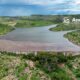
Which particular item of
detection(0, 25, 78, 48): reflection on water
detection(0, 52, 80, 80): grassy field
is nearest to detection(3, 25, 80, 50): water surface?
detection(0, 25, 78, 48): reflection on water

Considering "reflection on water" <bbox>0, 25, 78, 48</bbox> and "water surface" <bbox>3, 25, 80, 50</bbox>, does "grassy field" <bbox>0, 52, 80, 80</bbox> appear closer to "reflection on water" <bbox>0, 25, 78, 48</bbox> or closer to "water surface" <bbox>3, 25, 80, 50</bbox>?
"water surface" <bbox>3, 25, 80, 50</bbox>

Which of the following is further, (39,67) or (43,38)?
(43,38)

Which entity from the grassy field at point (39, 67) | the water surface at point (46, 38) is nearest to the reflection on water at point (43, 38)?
the water surface at point (46, 38)

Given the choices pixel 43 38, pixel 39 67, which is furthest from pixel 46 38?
pixel 39 67

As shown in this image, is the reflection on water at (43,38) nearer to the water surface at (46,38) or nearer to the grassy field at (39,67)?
the water surface at (46,38)

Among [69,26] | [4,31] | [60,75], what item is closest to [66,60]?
[60,75]

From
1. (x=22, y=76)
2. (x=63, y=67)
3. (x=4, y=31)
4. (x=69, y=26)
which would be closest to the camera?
(x=22, y=76)

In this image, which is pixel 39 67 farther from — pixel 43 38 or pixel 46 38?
pixel 46 38

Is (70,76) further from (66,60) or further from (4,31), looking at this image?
(4,31)
